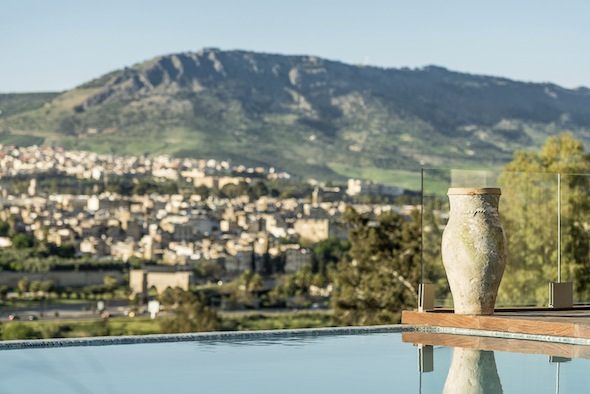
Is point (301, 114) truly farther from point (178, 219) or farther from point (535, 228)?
point (535, 228)

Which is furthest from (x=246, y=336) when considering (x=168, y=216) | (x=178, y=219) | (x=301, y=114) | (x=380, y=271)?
(x=301, y=114)

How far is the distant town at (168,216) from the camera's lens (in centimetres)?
5656

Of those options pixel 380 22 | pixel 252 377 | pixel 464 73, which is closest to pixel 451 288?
pixel 252 377

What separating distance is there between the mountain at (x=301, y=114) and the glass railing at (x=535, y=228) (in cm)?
5653

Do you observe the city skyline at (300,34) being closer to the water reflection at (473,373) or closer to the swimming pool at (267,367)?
the swimming pool at (267,367)

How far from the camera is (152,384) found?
576 cm

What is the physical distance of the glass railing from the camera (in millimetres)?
8438

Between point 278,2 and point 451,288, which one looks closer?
point 451,288

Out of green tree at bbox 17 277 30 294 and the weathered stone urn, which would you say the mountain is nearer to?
green tree at bbox 17 277 30 294

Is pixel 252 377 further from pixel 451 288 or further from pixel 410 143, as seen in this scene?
pixel 410 143

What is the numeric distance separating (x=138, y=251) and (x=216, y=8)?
18.9 m

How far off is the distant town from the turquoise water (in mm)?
45051

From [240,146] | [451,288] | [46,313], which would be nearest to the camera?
[451,288]

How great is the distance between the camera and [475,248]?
23.5 feet
